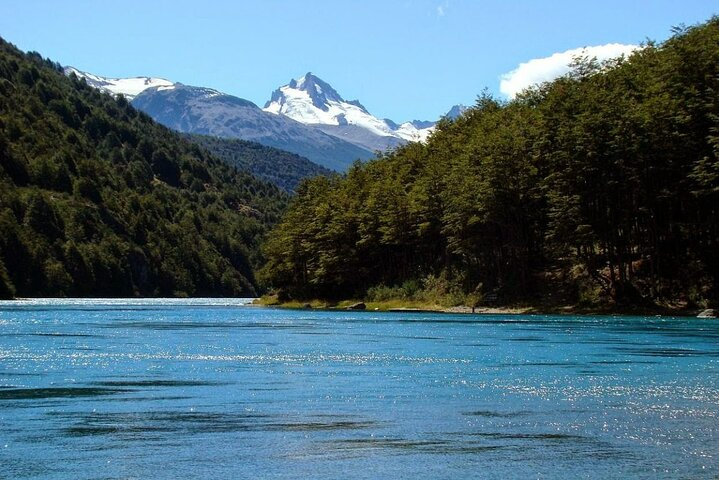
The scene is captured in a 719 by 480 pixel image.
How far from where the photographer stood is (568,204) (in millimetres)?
100312

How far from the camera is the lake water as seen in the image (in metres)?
21.4

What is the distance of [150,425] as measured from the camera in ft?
87.1

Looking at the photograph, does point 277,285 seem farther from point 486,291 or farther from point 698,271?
point 698,271

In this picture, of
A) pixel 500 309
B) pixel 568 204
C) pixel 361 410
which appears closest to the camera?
pixel 361 410

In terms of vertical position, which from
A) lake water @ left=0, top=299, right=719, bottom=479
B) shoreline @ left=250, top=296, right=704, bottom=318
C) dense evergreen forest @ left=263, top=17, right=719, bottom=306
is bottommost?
lake water @ left=0, top=299, right=719, bottom=479

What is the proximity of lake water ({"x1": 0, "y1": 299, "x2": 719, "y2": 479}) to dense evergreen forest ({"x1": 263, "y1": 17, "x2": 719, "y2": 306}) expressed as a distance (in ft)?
133

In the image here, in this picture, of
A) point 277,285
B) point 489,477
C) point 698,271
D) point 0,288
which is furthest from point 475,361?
point 0,288

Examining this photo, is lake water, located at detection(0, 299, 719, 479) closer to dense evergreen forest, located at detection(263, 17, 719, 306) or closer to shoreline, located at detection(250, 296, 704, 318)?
shoreline, located at detection(250, 296, 704, 318)

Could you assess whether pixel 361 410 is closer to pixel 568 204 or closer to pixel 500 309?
pixel 568 204

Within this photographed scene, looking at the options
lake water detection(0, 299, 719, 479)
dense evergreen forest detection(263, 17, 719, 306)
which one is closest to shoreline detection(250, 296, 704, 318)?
dense evergreen forest detection(263, 17, 719, 306)

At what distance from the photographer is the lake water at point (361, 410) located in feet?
70.2

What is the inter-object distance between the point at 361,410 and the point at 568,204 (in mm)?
74981

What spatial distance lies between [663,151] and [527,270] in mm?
24627

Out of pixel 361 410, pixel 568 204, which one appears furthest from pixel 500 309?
pixel 361 410
